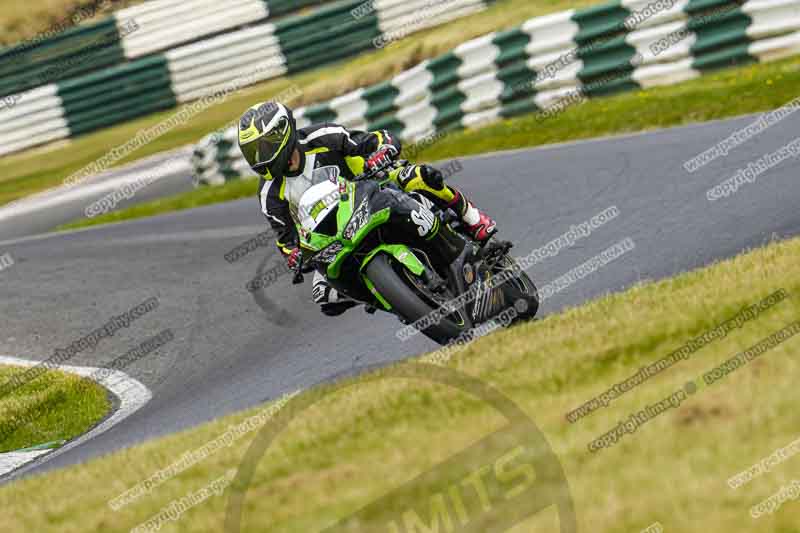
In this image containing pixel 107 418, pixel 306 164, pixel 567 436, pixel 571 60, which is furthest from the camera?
pixel 571 60

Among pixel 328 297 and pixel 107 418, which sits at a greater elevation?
pixel 328 297

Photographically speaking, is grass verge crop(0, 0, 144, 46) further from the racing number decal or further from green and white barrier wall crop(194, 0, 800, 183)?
the racing number decal

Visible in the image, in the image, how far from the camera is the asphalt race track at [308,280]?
8.55 metres

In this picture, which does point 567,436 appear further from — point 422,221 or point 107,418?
point 107,418

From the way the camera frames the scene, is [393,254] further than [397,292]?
Yes

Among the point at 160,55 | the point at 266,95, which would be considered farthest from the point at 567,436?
the point at 160,55

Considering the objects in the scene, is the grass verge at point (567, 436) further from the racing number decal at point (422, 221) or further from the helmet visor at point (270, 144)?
the helmet visor at point (270, 144)

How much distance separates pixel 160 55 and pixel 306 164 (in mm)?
17946

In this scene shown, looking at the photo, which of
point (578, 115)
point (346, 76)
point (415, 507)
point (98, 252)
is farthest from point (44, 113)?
point (415, 507)

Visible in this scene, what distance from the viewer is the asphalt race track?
8555 mm

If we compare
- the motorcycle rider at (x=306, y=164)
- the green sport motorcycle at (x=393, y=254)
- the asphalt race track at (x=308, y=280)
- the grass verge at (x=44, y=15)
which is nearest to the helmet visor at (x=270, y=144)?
the motorcycle rider at (x=306, y=164)

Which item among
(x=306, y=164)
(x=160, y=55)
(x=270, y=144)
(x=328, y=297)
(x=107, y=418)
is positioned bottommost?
(x=160, y=55)

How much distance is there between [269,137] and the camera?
269 inches

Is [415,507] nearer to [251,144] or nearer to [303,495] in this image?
[303,495]
